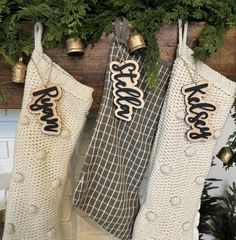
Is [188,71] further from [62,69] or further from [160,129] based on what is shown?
[62,69]

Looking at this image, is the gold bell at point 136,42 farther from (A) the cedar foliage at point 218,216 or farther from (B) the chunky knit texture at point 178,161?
(A) the cedar foliage at point 218,216

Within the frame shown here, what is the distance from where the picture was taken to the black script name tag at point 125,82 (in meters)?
1.03

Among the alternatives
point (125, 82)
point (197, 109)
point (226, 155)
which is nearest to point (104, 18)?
point (125, 82)

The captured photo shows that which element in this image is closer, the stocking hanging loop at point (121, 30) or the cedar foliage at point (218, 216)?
the stocking hanging loop at point (121, 30)

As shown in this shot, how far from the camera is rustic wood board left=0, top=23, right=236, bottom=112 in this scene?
1.04m

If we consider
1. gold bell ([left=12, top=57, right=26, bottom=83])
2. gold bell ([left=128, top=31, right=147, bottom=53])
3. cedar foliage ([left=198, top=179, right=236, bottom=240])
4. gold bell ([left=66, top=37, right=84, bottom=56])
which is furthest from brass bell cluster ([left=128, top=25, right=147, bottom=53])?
cedar foliage ([left=198, top=179, right=236, bottom=240])

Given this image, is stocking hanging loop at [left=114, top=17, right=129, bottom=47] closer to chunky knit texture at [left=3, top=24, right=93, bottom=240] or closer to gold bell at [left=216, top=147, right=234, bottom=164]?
chunky knit texture at [left=3, top=24, right=93, bottom=240]

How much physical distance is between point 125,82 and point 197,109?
0.18m

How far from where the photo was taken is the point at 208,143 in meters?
1.09

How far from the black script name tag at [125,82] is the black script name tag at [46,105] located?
0.13 m

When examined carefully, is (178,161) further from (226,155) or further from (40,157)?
(40,157)

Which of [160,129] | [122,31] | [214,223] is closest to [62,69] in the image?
[122,31]

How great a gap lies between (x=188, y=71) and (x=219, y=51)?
0.11 meters

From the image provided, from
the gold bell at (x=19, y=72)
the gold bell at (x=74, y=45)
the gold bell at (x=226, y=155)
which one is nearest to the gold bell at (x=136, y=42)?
the gold bell at (x=74, y=45)
